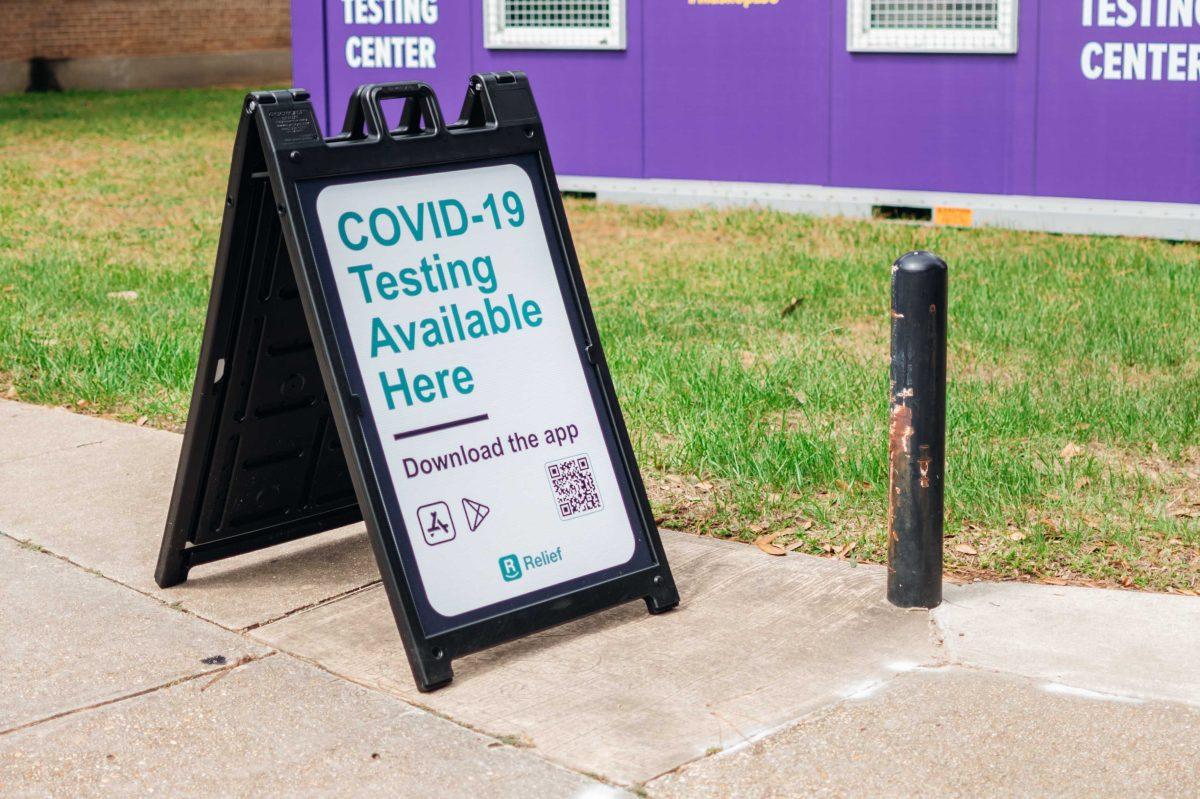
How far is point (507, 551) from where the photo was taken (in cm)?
416

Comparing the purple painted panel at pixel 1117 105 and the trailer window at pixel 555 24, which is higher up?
the trailer window at pixel 555 24

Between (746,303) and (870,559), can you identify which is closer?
(870,559)

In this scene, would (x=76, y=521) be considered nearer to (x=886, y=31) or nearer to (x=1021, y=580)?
(x=1021, y=580)

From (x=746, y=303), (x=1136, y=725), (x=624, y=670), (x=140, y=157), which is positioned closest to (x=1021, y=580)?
(x=1136, y=725)

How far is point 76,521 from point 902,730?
3.05 m

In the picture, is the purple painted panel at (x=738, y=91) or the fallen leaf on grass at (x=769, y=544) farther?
the purple painted panel at (x=738, y=91)

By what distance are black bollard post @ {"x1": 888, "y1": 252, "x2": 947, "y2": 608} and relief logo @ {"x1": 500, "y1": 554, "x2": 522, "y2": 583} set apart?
3.41ft

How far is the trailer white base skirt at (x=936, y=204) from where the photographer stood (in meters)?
10.4

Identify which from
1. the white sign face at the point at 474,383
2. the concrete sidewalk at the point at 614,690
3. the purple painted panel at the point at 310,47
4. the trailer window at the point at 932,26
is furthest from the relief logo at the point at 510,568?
the purple painted panel at the point at 310,47

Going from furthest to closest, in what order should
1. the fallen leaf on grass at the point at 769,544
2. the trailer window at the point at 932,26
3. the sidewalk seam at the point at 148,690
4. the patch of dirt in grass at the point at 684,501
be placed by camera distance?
the trailer window at the point at 932,26 < the patch of dirt in grass at the point at 684,501 < the fallen leaf on grass at the point at 769,544 < the sidewalk seam at the point at 148,690

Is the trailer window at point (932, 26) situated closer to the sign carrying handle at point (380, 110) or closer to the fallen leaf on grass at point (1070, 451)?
the fallen leaf on grass at point (1070, 451)

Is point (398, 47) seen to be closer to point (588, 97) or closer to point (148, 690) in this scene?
point (588, 97)

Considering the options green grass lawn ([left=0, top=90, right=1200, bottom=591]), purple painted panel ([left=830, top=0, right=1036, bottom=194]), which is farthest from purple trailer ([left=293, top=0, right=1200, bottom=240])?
green grass lawn ([left=0, top=90, right=1200, bottom=591])

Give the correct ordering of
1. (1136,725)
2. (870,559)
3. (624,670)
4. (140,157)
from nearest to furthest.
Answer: (1136,725) < (624,670) < (870,559) < (140,157)
